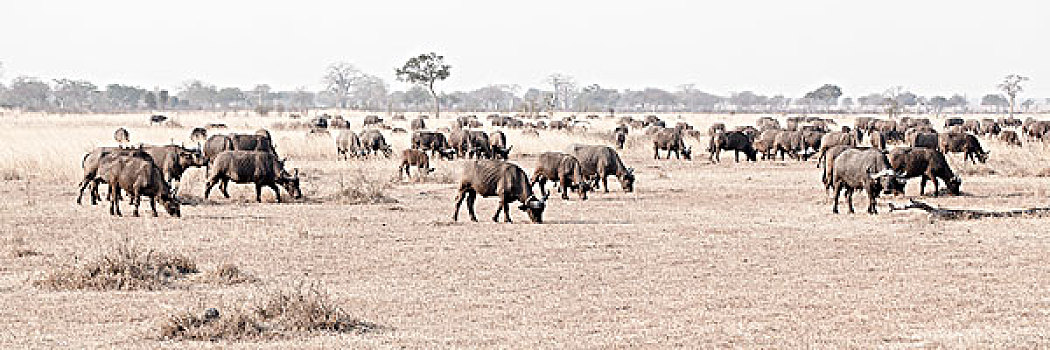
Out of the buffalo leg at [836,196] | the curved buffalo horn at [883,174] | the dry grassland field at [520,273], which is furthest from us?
the buffalo leg at [836,196]

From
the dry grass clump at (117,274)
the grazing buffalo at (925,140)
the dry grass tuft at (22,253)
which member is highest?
the grazing buffalo at (925,140)

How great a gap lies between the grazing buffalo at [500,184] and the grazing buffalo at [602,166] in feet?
24.3

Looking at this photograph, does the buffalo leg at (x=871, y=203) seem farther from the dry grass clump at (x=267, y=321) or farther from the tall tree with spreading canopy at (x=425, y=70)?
the tall tree with spreading canopy at (x=425, y=70)

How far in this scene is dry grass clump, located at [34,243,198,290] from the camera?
13141 mm

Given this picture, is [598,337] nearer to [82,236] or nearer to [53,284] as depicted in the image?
[53,284]

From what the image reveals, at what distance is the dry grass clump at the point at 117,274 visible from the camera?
43.1 ft

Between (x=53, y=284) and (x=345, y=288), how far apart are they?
301cm

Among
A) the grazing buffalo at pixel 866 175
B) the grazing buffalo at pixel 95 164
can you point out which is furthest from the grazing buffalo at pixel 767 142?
the grazing buffalo at pixel 95 164

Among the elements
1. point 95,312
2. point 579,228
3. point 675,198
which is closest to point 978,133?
point 675,198

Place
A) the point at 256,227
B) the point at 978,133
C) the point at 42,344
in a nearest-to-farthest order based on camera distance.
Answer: the point at 42,344 → the point at 256,227 → the point at 978,133

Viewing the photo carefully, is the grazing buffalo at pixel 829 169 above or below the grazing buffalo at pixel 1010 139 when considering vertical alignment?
above

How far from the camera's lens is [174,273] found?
14.0 m

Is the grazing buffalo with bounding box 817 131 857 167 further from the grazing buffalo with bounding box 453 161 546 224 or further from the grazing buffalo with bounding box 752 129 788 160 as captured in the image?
the grazing buffalo with bounding box 453 161 546 224

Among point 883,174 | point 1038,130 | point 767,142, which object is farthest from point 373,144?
point 1038,130
